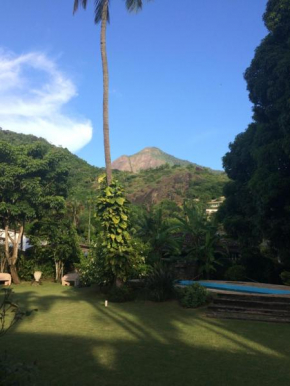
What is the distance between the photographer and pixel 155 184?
83125mm

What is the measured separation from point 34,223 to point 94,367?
51.2ft

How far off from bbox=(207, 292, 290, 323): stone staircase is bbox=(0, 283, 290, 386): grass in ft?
1.59

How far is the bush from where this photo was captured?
1105 cm

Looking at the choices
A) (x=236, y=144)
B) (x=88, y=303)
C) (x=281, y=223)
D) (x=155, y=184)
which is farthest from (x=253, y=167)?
(x=155, y=184)

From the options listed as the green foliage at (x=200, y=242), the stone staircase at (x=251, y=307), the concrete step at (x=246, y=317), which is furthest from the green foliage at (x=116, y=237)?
the green foliage at (x=200, y=242)

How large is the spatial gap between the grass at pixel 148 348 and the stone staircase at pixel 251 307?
1.59 ft

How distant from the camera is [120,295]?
12609mm

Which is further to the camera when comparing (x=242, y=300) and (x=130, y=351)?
(x=242, y=300)

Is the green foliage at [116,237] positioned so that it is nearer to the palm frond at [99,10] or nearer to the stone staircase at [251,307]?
the stone staircase at [251,307]

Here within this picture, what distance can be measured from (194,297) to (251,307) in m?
1.81

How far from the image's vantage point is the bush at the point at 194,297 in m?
11.1

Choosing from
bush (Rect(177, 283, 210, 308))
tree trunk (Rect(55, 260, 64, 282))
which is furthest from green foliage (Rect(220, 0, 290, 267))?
tree trunk (Rect(55, 260, 64, 282))

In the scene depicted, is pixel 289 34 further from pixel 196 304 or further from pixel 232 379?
pixel 232 379

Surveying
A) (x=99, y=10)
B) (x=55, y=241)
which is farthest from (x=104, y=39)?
(x=55, y=241)
